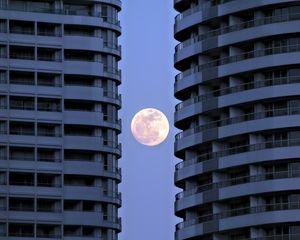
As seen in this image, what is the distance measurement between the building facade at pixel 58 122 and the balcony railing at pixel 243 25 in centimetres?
2674

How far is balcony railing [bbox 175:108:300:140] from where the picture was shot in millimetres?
152000

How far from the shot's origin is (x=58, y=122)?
189 m

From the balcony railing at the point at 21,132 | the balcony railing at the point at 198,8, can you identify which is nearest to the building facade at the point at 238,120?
the balcony railing at the point at 198,8

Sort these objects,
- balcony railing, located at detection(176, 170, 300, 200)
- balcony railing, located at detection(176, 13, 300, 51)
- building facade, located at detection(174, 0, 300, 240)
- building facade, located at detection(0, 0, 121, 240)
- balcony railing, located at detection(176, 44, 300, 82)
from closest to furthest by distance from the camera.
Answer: balcony railing, located at detection(176, 170, 300, 200), building facade, located at detection(174, 0, 300, 240), balcony railing, located at detection(176, 44, 300, 82), balcony railing, located at detection(176, 13, 300, 51), building facade, located at detection(0, 0, 121, 240)

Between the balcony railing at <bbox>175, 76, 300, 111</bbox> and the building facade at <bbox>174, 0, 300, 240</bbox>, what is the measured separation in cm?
10

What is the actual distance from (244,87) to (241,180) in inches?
371

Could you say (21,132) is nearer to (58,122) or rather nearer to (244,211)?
(58,122)

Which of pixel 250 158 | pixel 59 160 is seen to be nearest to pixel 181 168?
pixel 250 158

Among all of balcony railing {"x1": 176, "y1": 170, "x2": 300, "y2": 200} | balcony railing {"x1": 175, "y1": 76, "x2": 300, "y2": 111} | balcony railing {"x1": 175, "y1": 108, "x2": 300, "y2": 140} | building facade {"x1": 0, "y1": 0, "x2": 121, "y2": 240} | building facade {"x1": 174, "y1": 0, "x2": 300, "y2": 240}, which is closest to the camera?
balcony railing {"x1": 176, "y1": 170, "x2": 300, "y2": 200}

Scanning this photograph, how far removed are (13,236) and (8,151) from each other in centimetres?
1034

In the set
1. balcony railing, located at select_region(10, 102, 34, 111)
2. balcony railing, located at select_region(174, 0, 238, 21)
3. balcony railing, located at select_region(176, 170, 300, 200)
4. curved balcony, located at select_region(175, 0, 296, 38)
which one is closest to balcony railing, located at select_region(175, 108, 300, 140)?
balcony railing, located at select_region(176, 170, 300, 200)

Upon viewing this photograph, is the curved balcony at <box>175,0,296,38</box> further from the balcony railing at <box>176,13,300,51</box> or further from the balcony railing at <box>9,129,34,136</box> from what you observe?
the balcony railing at <box>9,129,34,136</box>

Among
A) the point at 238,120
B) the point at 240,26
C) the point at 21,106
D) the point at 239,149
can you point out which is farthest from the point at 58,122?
the point at 239,149

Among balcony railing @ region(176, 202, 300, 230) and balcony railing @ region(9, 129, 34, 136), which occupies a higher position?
balcony railing @ region(9, 129, 34, 136)
